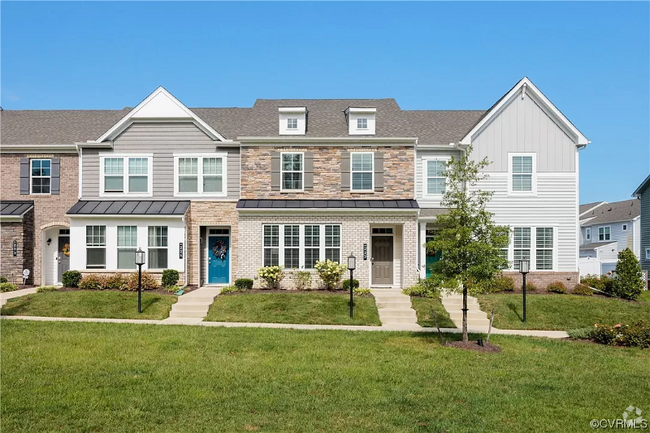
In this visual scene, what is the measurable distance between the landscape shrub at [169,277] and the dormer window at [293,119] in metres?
7.22

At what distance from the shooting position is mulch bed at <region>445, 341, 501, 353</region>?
484 inches

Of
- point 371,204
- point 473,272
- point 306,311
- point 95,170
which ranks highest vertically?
point 95,170

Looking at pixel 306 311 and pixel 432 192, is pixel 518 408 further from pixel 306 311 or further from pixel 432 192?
pixel 432 192

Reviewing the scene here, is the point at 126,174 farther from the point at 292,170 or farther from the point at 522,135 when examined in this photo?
the point at 522,135

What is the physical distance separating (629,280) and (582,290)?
72.1 inches

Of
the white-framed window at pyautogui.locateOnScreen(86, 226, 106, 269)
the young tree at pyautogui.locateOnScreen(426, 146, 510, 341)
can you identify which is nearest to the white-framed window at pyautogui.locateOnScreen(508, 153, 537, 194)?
the young tree at pyautogui.locateOnScreen(426, 146, 510, 341)

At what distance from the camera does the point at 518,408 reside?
792 cm

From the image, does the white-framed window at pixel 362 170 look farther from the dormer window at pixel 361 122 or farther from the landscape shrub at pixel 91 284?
the landscape shrub at pixel 91 284

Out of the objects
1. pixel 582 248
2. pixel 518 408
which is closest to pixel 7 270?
pixel 518 408

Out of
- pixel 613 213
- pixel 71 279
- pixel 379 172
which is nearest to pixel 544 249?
pixel 379 172

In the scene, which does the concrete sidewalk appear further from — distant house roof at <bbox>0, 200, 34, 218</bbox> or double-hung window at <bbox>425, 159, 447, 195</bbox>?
double-hung window at <bbox>425, 159, 447, 195</bbox>

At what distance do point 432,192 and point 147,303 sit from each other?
12467 mm

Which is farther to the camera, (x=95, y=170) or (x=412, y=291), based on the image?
(x=95, y=170)
